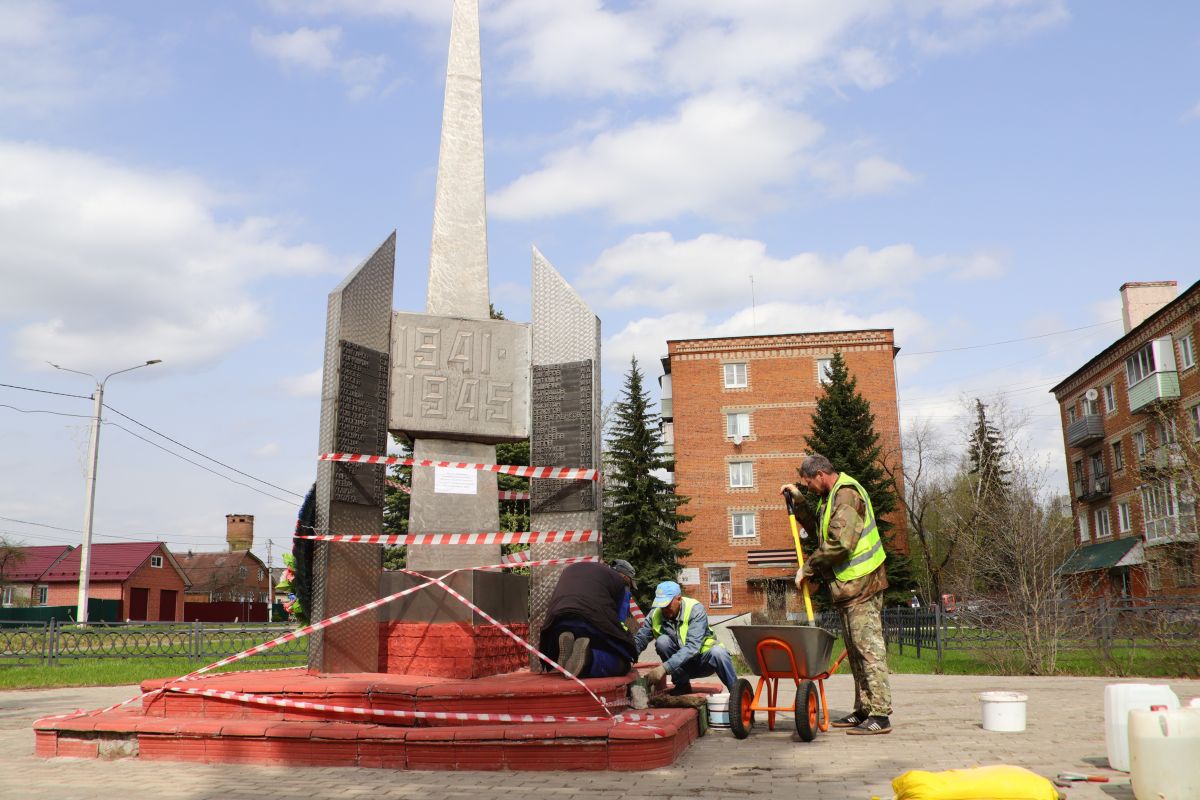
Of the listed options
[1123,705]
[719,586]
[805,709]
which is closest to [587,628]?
[805,709]

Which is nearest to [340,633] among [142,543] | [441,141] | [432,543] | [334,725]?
[432,543]

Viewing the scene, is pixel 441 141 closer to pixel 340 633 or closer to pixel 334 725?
pixel 340 633

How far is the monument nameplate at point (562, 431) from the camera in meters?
9.37

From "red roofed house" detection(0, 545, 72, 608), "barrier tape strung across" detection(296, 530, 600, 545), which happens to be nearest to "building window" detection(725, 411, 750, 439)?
"barrier tape strung across" detection(296, 530, 600, 545)

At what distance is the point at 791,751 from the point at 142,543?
210 ft

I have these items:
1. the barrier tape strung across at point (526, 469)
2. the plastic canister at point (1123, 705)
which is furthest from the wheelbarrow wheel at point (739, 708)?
the barrier tape strung across at point (526, 469)

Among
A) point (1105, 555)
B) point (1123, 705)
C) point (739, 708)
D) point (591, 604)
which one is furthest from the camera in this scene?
point (1105, 555)

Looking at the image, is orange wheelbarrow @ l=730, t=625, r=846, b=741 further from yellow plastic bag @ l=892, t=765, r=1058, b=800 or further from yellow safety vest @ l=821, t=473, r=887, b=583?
yellow plastic bag @ l=892, t=765, r=1058, b=800

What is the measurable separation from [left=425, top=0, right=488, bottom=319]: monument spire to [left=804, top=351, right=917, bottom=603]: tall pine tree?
29.1 m

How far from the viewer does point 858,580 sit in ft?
24.0

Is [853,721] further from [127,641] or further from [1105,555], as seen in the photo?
[1105,555]

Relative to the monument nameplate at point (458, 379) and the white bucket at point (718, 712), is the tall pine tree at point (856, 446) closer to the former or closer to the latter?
the monument nameplate at point (458, 379)

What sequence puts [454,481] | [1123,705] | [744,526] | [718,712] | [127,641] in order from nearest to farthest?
[1123,705], [718,712], [454,481], [127,641], [744,526]

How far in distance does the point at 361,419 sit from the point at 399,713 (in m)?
2.99
